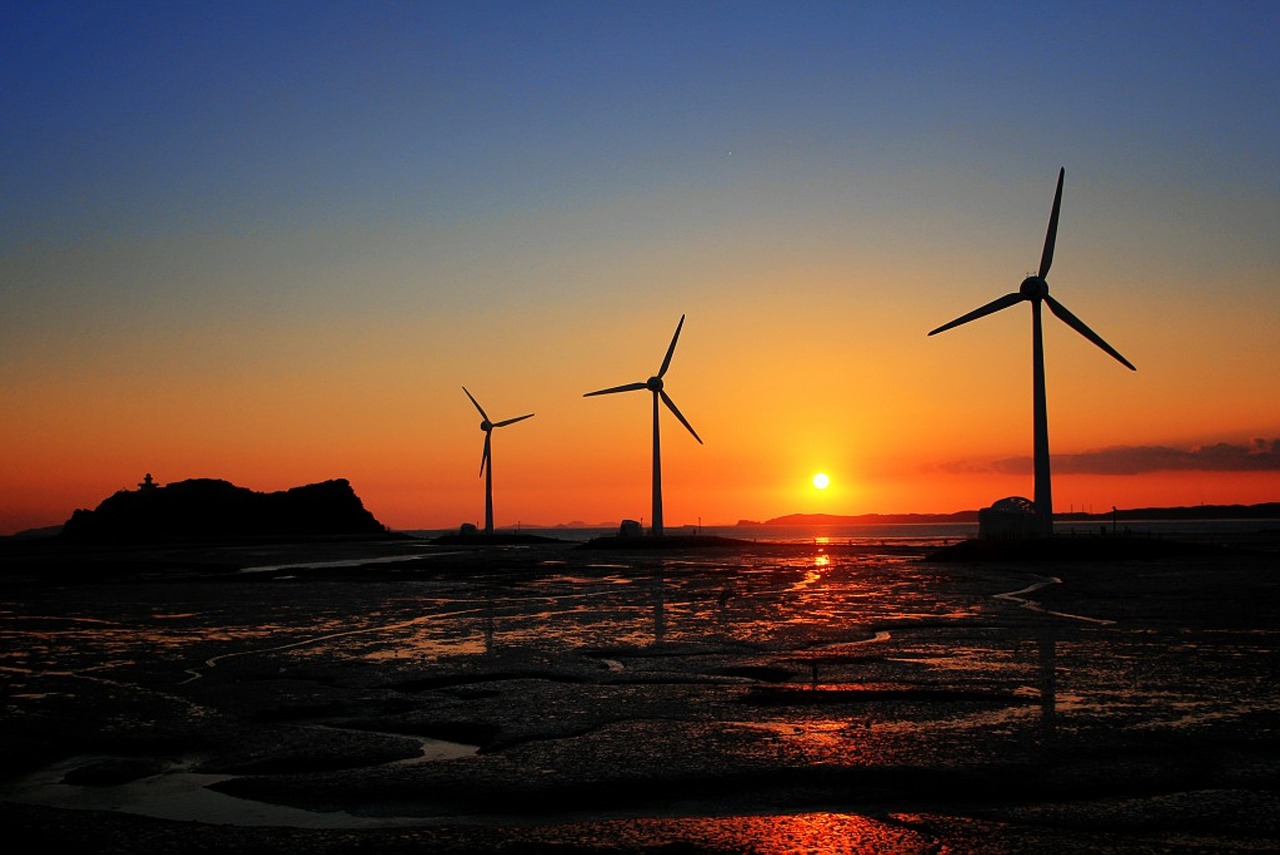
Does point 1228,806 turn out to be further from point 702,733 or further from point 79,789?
point 79,789

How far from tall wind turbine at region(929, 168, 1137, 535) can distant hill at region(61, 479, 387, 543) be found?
438 feet

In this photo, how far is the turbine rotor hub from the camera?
234ft

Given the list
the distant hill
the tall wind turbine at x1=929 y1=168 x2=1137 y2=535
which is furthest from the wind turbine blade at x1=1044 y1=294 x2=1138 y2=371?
the distant hill

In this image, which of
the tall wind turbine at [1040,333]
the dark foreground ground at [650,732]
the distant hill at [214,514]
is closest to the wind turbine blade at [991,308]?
the tall wind turbine at [1040,333]

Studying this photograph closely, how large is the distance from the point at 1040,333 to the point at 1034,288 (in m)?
3.81

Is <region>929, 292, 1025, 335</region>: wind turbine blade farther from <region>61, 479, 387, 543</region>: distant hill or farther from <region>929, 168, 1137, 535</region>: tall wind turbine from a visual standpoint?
<region>61, 479, 387, 543</region>: distant hill

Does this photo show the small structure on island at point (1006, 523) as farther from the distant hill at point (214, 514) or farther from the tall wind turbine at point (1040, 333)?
the distant hill at point (214, 514)

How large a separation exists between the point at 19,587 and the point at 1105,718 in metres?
44.9

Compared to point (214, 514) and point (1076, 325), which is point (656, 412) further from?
point (214, 514)

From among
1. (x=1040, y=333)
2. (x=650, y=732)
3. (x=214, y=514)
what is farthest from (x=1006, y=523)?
(x=214, y=514)

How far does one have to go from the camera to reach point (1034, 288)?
71.5m

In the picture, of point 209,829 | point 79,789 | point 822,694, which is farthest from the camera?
point 822,694

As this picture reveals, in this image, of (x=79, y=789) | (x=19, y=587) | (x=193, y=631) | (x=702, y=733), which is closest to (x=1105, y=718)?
(x=702, y=733)

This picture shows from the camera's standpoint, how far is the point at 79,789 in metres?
10.4
